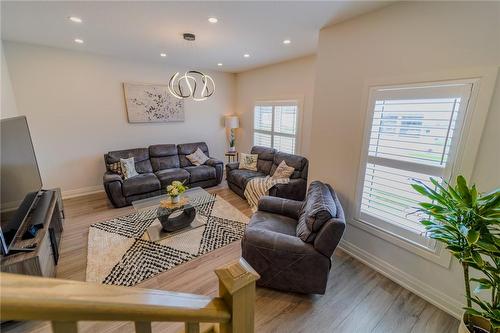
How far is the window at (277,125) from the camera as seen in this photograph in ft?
14.8

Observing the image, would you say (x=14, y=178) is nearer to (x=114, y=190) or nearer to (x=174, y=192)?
(x=174, y=192)

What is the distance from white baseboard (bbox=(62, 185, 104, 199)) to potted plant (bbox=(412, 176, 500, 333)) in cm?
531

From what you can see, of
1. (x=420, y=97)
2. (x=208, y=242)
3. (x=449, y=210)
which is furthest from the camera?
(x=208, y=242)

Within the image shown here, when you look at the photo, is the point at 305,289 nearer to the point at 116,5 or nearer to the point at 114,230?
the point at 114,230

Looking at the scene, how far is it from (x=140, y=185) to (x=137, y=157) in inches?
34.0

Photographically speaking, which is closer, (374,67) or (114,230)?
(374,67)

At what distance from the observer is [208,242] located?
2.90m

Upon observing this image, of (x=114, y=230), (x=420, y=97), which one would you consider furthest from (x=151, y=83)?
(x=420, y=97)

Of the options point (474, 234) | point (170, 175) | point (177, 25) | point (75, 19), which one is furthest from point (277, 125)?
point (474, 234)

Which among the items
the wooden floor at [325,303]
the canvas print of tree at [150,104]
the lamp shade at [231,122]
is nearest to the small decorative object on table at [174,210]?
the wooden floor at [325,303]

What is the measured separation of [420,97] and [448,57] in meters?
0.34

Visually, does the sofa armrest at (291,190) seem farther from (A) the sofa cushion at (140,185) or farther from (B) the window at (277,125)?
(A) the sofa cushion at (140,185)

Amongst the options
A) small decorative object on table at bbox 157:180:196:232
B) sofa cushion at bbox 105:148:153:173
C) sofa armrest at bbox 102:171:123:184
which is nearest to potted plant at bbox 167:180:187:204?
small decorative object on table at bbox 157:180:196:232

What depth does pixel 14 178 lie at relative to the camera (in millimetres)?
1943
